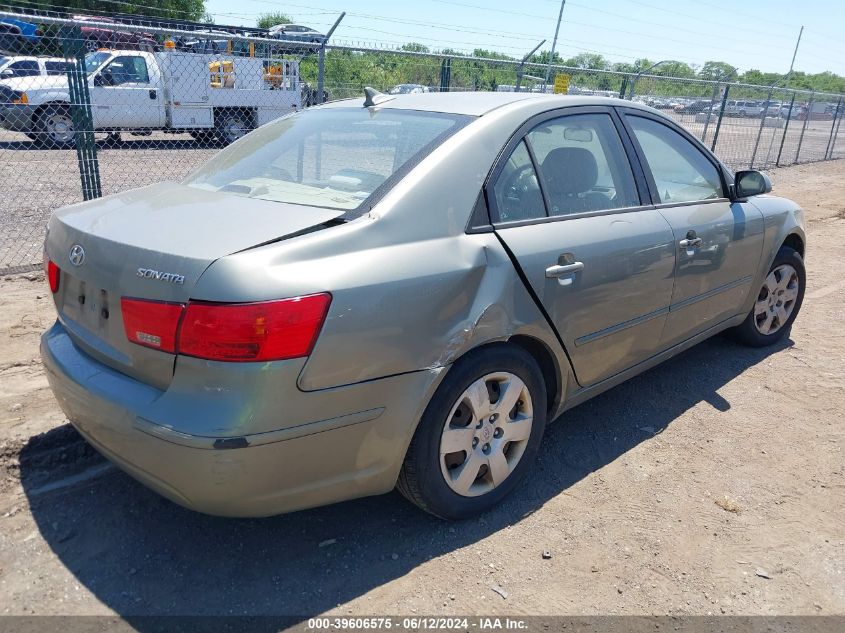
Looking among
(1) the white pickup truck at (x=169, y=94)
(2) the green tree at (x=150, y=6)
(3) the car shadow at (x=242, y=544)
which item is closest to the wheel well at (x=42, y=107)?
(1) the white pickup truck at (x=169, y=94)

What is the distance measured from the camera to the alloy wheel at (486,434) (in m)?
2.63

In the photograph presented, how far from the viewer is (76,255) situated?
2.48 metres

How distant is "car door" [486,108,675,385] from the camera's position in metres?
2.80

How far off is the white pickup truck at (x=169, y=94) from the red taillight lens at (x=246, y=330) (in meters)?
11.6

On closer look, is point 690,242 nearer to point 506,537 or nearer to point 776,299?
point 776,299

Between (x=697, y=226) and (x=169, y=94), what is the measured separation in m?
13.9

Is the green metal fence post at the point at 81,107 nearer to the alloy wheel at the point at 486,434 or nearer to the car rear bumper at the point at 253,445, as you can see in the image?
the car rear bumper at the point at 253,445

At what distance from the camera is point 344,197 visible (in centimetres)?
260

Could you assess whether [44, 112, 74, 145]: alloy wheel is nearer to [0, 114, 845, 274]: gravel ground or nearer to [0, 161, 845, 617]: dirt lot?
[0, 114, 845, 274]: gravel ground

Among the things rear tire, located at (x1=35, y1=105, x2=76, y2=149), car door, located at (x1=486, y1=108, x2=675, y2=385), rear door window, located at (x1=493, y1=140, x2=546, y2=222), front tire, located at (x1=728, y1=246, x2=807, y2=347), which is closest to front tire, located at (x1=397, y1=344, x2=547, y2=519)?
car door, located at (x1=486, y1=108, x2=675, y2=385)

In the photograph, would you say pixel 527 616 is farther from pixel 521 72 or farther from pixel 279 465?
pixel 521 72

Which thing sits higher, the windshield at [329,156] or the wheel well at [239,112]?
the windshield at [329,156]

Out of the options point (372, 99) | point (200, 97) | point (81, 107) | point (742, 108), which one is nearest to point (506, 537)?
point (372, 99)

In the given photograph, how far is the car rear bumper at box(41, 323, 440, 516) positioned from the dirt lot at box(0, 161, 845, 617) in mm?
376
